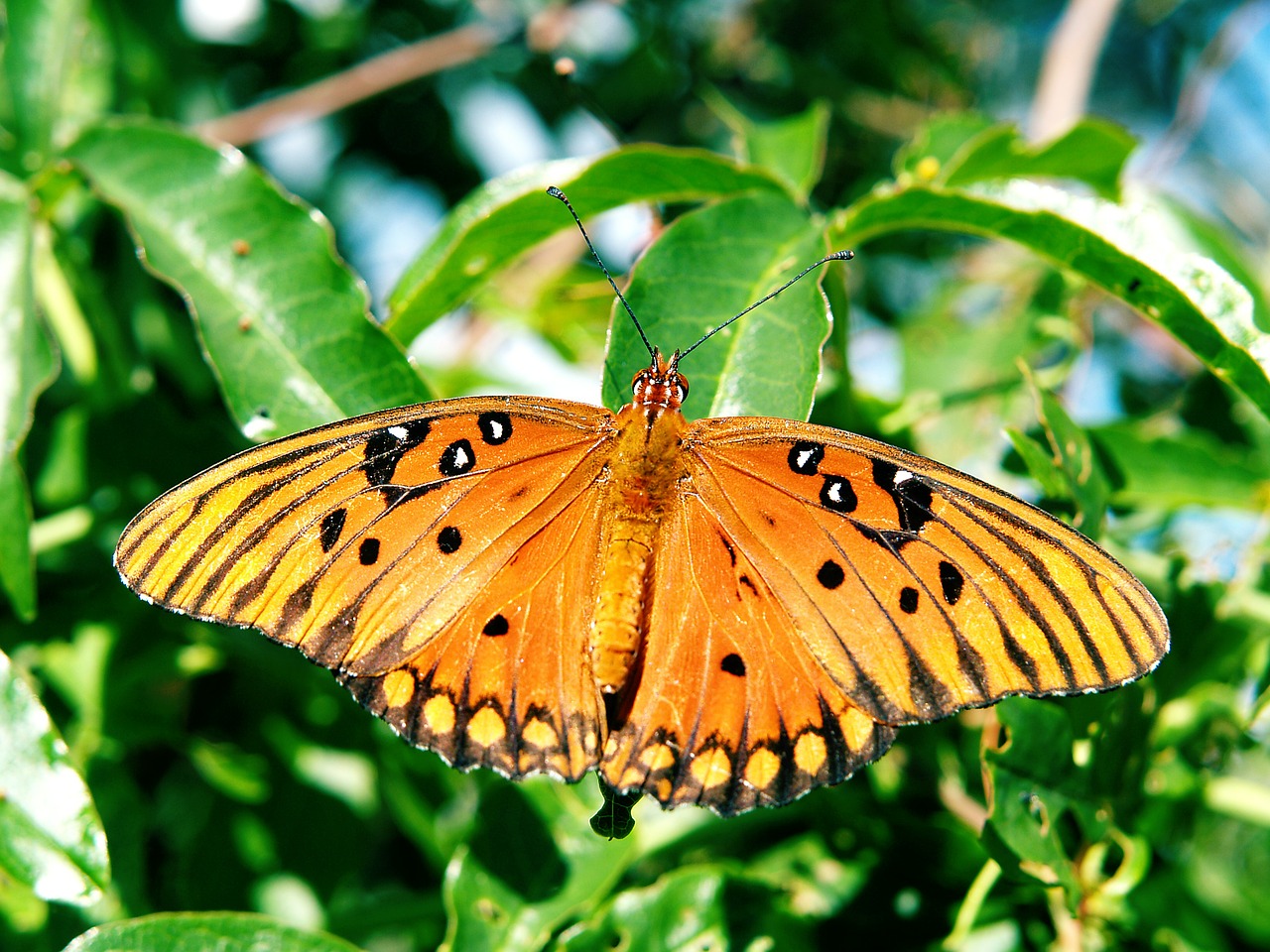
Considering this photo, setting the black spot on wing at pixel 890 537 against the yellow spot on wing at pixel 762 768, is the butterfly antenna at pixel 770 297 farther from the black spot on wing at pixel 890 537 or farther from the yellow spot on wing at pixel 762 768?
the yellow spot on wing at pixel 762 768

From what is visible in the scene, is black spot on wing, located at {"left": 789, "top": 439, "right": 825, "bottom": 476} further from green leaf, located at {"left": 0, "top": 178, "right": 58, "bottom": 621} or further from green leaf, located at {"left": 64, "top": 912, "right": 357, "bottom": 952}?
green leaf, located at {"left": 0, "top": 178, "right": 58, "bottom": 621}

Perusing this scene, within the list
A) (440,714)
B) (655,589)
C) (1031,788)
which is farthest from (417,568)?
(1031,788)

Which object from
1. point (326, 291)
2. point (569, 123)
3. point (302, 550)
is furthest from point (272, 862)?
point (569, 123)

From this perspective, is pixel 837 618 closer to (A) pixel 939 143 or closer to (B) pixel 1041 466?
(B) pixel 1041 466

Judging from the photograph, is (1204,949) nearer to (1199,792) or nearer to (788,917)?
(1199,792)

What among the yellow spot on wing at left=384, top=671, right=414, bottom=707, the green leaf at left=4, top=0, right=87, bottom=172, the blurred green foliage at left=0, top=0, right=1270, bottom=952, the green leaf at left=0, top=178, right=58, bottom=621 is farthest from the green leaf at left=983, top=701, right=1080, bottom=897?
the green leaf at left=4, top=0, right=87, bottom=172
